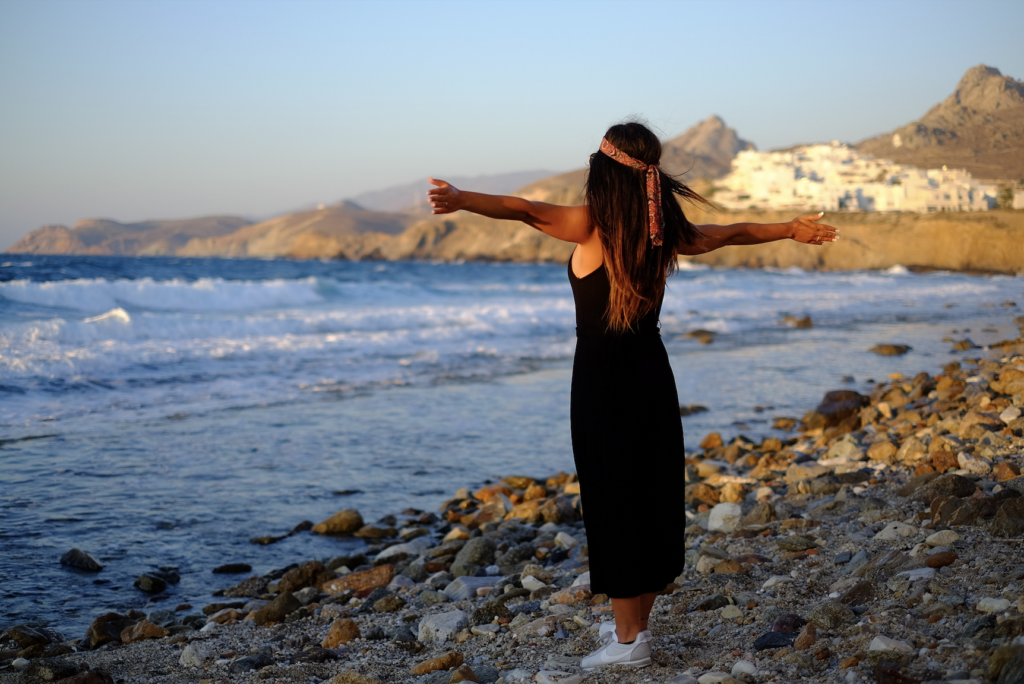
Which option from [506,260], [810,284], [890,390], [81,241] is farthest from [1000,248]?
[81,241]

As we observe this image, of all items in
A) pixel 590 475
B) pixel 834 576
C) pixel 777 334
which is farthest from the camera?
pixel 777 334

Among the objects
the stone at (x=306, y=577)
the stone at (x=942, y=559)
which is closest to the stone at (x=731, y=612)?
the stone at (x=942, y=559)

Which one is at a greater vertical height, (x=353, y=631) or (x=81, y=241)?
(x=81, y=241)

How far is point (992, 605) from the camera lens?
8.39 feet

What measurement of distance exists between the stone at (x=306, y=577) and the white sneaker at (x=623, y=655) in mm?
2232

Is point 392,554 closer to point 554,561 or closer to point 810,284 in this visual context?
point 554,561

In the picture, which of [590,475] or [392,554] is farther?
[392,554]

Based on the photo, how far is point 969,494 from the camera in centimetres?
398

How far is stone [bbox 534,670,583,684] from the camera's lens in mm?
2625

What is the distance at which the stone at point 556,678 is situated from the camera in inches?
103

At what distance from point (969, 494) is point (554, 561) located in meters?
2.32

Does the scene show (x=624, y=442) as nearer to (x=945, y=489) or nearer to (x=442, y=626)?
(x=442, y=626)

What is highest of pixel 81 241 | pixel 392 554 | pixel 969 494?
pixel 81 241

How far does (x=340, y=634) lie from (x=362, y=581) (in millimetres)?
915
